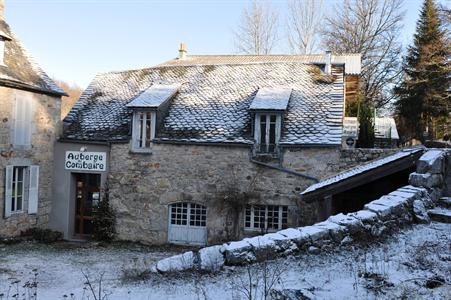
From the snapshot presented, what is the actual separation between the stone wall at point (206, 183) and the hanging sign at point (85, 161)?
465 mm

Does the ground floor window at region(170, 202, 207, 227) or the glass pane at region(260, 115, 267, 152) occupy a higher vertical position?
the glass pane at region(260, 115, 267, 152)

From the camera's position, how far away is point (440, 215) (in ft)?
24.2

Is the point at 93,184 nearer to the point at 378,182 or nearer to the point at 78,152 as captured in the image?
the point at 78,152

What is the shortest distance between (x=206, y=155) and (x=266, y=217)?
105 inches

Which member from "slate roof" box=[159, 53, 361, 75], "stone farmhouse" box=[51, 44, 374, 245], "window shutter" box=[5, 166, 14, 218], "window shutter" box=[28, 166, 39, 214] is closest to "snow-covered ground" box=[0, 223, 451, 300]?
"stone farmhouse" box=[51, 44, 374, 245]

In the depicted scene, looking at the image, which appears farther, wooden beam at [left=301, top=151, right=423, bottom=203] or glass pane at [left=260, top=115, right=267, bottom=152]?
glass pane at [left=260, top=115, right=267, bottom=152]

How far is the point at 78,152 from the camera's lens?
14.7 meters

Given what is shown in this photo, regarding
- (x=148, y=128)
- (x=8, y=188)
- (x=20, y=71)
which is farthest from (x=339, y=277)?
(x=20, y=71)

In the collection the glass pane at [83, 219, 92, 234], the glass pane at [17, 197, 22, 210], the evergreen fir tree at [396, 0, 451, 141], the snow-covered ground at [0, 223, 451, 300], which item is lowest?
the glass pane at [83, 219, 92, 234]

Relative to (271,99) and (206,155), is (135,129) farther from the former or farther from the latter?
(271,99)

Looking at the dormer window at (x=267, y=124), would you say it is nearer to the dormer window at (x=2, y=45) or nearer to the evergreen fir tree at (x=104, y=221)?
the evergreen fir tree at (x=104, y=221)

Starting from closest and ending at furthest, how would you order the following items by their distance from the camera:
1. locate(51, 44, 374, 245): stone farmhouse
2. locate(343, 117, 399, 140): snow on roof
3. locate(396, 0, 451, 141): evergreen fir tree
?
locate(51, 44, 374, 245): stone farmhouse < locate(343, 117, 399, 140): snow on roof < locate(396, 0, 451, 141): evergreen fir tree

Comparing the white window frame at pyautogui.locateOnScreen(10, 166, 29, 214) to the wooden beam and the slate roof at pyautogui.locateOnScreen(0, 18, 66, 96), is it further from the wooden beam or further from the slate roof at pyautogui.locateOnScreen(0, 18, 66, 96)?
the wooden beam

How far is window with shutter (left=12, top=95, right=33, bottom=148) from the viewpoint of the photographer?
1316 centimetres
